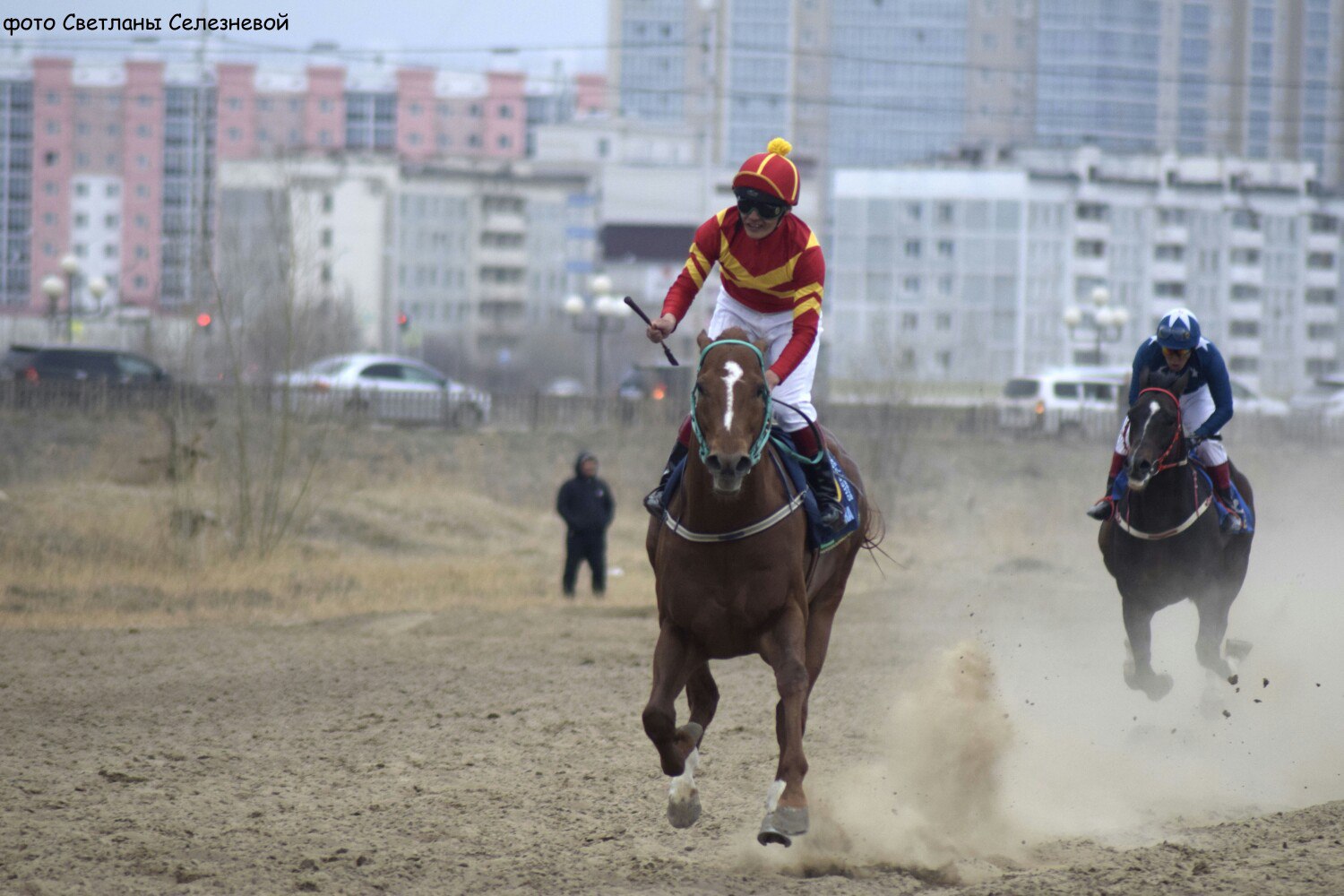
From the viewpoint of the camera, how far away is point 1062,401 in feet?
142

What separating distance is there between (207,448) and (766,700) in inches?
665

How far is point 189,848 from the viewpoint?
7699 millimetres

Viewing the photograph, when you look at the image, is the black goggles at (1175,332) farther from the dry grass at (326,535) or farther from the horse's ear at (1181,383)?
the dry grass at (326,535)

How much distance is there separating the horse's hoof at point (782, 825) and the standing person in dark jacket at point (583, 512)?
12.7 m

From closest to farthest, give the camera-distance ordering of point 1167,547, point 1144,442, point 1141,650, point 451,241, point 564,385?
1. point 1144,442
2. point 1167,547
3. point 1141,650
4. point 564,385
5. point 451,241

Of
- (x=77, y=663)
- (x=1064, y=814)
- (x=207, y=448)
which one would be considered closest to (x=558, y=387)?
(x=207, y=448)

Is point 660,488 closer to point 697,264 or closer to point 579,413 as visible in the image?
point 697,264

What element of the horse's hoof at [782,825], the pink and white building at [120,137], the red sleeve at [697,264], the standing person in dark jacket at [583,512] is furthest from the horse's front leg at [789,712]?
the pink and white building at [120,137]

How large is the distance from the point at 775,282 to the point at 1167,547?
458cm

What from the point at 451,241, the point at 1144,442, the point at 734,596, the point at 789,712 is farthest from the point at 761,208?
the point at 451,241

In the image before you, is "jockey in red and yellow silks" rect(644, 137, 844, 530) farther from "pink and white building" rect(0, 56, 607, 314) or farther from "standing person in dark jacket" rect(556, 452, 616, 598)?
"pink and white building" rect(0, 56, 607, 314)

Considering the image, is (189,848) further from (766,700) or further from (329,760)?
(766,700)

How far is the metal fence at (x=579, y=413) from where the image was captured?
3191 centimetres

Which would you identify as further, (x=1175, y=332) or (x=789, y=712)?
(x=1175, y=332)
